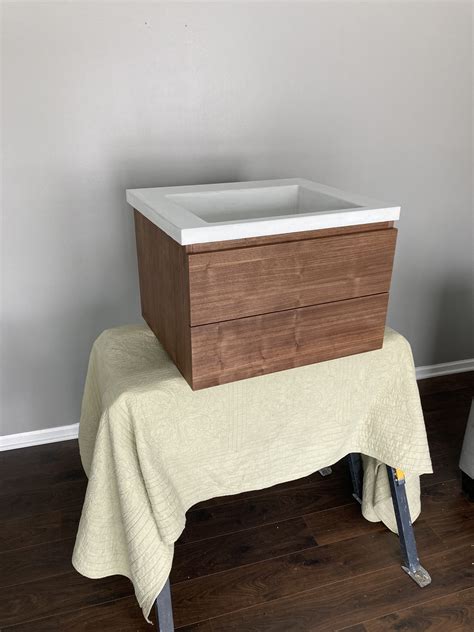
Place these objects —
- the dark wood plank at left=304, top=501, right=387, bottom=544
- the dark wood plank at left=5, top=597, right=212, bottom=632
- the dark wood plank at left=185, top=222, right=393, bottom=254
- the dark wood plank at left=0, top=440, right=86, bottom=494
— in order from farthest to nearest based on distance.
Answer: the dark wood plank at left=0, top=440, right=86, bottom=494 < the dark wood plank at left=304, top=501, right=387, bottom=544 < the dark wood plank at left=5, top=597, right=212, bottom=632 < the dark wood plank at left=185, top=222, right=393, bottom=254

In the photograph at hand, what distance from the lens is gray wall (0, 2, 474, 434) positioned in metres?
1.36

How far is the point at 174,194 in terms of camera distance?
3.62 feet

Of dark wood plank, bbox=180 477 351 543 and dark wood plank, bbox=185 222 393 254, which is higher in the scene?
dark wood plank, bbox=185 222 393 254

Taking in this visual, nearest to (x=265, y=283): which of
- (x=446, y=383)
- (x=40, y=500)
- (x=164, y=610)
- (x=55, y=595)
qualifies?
(x=164, y=610)

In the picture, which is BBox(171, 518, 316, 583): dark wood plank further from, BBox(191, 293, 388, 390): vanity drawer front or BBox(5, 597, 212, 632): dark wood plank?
BBox(191, 293, 388, 390): vanity drawer front

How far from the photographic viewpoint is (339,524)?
4.71 ft

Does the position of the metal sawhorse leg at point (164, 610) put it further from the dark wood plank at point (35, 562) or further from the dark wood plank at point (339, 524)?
the dark wood plank at point (339, 524)

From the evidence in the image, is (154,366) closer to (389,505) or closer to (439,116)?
(389,505)

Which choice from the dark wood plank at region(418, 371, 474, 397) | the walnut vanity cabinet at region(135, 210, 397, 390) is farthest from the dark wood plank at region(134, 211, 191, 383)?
the dark wood plank at region(418, 371, 474, 397)

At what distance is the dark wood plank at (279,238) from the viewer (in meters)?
0.86

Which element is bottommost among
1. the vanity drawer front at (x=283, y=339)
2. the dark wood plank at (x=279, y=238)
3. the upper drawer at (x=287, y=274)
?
the vanity drawer front at (x=283, y=339)

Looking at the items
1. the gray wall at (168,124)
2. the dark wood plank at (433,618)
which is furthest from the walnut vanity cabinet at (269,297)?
the dark wood plank at (433,618)

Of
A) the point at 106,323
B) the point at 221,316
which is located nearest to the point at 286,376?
the point at 221,316

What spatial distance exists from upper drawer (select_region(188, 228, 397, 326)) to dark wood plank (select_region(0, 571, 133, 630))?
0.74 meters
